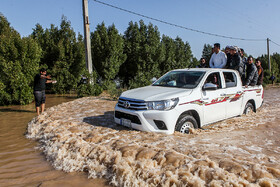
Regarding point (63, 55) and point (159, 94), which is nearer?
point (159, 94)

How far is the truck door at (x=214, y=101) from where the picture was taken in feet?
17.3

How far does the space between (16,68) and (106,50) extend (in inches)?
392

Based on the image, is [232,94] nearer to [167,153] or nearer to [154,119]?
[154,119]

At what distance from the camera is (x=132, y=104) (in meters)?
4.84

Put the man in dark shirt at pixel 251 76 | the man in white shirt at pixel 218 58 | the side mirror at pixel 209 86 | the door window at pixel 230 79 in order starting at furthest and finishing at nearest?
the man in white shirt at pixel 218 58, the man in dark shirt at pixel 251 76, the door window at pixel 230 79, the side mirror at pixel 209 86

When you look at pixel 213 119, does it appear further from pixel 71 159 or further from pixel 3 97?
pixel 3 97

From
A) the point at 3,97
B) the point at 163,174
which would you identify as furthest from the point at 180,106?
the point at 3,97

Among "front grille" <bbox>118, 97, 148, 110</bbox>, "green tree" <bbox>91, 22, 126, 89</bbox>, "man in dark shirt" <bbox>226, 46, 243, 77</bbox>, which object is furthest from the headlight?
"green tree" <bbox>91, 22, 126, 89</bbox>

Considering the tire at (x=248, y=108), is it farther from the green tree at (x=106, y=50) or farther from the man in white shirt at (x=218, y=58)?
the green tree at (x=106, y=50)

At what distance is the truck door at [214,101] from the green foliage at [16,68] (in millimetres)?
9622

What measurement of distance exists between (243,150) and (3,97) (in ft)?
37.1

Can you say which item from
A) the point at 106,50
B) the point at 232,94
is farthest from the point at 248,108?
the point at 106,50

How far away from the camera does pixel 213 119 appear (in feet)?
18.0

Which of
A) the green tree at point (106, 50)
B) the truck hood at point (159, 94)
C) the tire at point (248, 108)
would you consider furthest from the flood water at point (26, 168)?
the green tree at point (106, 50)
